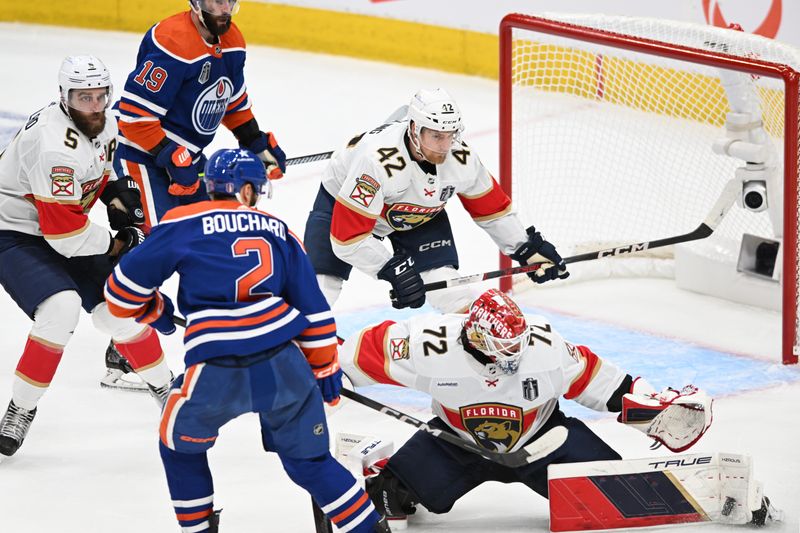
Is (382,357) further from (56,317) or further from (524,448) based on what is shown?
(56,317)

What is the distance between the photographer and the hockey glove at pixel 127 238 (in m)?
4.06

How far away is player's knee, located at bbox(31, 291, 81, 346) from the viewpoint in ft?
12.7

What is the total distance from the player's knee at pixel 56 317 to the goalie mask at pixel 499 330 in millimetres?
1228

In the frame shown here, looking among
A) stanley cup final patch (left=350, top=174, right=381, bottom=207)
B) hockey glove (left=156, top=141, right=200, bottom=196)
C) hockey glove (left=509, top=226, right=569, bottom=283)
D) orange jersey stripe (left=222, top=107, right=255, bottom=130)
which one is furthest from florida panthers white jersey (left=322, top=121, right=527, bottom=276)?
orange jersey stripe (left=222, top=107, right=255, bottom=130)

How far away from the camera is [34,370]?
3.92 m

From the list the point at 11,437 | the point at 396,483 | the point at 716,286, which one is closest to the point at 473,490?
the point at 396,483

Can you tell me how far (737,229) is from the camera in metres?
5.52

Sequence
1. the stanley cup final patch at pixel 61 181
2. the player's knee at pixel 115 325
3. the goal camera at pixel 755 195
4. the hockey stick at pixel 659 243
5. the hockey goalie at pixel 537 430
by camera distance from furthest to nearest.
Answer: the goal camera at pixel 755 195, the hockey stick at pixel 659 243, the player's knee at pixel 115 325, the stanley cup final patch at pixel 61 181, the hockey goalie at pixel 537 430

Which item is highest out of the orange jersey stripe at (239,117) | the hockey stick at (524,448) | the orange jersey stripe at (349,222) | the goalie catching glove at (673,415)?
the orange jersey stripe at (239,117)

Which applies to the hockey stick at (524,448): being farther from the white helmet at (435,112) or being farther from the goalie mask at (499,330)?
the white helmet at (435,112)

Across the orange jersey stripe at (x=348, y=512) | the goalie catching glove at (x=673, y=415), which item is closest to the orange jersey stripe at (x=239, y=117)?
the goalie catching glove at (x=673, y=415)

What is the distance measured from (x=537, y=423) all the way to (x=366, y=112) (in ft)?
13.6

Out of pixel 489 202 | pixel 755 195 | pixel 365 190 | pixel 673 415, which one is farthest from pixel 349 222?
pixel 755 195

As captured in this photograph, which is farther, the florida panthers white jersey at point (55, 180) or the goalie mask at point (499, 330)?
the florida panthers white jersey at point (55, 180)
